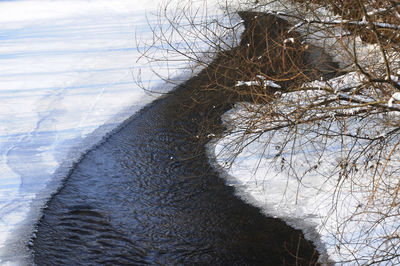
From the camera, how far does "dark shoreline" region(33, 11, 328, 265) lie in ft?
17.3

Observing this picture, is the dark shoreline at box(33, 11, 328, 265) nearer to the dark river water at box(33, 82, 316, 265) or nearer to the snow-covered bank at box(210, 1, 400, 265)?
the dark river water at box(33, 82, 316, 265)

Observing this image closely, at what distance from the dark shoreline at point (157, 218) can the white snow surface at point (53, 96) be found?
344 mm

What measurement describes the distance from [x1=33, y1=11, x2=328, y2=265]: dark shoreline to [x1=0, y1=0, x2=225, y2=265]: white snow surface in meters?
0.34

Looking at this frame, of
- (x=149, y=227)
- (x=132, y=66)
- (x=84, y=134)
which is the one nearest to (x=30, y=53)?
(x=132, y=66)

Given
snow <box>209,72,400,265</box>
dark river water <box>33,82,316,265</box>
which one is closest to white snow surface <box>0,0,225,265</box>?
dark river water <box>33,82,316,265</box>

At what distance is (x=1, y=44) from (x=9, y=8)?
31.6 ft

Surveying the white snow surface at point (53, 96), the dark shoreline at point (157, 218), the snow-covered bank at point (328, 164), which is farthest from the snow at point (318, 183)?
the white snow surface at point (53, 96)

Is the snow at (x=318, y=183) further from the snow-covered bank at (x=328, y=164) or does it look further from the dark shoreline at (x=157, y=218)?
the dark shoreline at (x=157, y=218)

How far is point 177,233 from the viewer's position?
564 cm

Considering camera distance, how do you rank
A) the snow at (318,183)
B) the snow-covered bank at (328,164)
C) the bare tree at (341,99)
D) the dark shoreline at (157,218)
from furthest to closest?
the dark shoreline at (157,218), the snow at (318,183), the snow-covered bank at (328,164), the bare tree at (341,99)

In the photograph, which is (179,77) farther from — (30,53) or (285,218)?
(285,218)

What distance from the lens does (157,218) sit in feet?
19.6

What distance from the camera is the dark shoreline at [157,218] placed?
528 cm

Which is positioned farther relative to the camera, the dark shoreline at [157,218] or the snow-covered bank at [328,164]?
the dark shoreline at [157,218]
